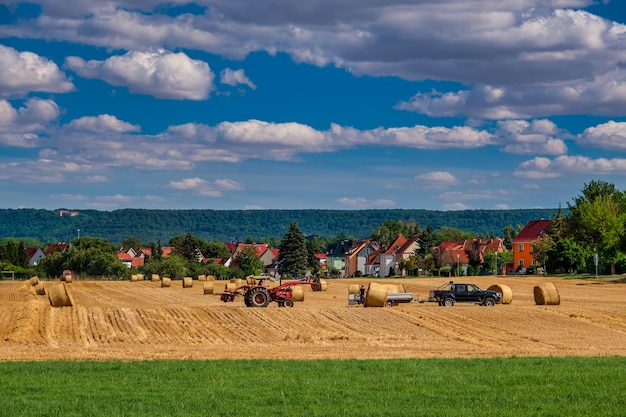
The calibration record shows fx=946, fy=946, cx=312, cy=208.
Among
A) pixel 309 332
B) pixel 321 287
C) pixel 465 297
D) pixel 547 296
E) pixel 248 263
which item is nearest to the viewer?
pixel 309 332

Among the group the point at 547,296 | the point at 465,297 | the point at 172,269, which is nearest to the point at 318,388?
the point at 465,297

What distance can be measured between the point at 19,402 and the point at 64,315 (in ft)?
75.8

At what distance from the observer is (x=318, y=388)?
1895 centimetres

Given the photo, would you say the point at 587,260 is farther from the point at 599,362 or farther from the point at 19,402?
the point at 19,402

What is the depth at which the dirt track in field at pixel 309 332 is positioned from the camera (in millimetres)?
27406

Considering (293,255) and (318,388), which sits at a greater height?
(293,255)

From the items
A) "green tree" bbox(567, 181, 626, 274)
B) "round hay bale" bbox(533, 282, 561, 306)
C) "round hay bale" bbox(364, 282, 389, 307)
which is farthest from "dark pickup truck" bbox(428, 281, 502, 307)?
"green tree" bbox(567, 181, 626, 274)

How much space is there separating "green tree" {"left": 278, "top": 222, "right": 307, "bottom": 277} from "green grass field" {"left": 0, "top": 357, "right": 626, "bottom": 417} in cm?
11604

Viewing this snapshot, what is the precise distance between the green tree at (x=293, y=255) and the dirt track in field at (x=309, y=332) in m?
93.9

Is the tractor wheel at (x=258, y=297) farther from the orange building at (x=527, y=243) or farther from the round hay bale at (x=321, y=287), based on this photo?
the orange building at (x=527, y=243)

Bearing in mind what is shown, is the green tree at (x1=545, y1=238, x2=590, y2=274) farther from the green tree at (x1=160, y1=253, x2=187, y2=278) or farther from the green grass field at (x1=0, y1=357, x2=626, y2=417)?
the green grass field at (x1=0, y1=357, x2=626, y2=417)

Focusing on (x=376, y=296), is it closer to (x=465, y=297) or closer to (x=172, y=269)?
(x=465, y=297)

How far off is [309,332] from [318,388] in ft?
48.4

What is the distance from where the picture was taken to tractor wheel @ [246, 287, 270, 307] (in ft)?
144
